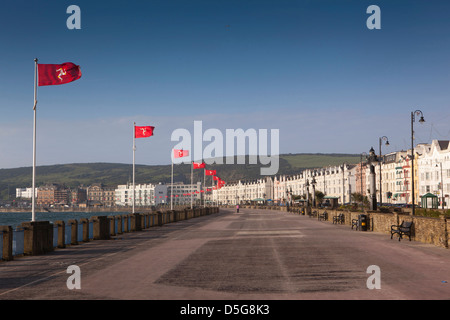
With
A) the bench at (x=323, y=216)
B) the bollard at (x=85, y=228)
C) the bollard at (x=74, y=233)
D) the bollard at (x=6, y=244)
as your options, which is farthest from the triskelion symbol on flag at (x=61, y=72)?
the bench at (x=323, y=216)

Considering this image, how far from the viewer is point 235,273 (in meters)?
13.8

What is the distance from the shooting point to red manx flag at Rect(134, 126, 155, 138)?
39.1 meters

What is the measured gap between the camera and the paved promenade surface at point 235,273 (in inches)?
423

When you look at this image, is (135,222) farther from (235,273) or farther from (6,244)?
(235,273)

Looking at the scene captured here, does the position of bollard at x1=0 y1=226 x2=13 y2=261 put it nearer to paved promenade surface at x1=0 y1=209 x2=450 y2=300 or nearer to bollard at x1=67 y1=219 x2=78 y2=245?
paved promenade surface at x1=0 y1=209 x2=450 y2=300

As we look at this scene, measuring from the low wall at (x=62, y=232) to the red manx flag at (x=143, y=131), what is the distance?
6313 millimetres

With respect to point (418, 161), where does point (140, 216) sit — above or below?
below

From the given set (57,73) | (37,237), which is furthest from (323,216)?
(37,237)

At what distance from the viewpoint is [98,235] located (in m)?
27.2

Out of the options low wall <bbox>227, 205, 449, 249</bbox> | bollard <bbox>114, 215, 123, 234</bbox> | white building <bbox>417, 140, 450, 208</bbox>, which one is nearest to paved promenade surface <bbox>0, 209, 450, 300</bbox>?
low wall <bbox>227, 205, 449, 249</bbox>

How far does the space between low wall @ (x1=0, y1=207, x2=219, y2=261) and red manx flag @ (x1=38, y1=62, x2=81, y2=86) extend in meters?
6.30
